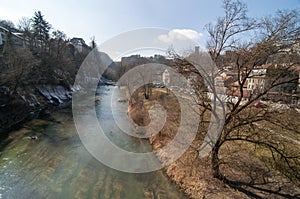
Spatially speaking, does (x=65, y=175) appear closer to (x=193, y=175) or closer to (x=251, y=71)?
(x=193, y=175)

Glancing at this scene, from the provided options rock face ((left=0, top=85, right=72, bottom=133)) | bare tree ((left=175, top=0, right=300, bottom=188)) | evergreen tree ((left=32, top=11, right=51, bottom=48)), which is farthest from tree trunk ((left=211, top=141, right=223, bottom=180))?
evergreen tree ((left=32, top=11, right=51, bottom=48))

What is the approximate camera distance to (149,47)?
45.0 ft

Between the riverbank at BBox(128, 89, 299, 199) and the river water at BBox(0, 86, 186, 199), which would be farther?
the river water at BBox(0, 86, 186, 199)

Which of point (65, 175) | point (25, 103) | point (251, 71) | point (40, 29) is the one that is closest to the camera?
point (251, 71)

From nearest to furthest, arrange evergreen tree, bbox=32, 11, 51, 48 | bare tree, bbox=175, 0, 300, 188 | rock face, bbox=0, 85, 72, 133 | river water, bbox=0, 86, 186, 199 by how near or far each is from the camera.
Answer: bare tree, bbox=175, 0, 300, 188, river water, bbox=0, 86, 186, 199, rock face, bbox=0, 85, 72, 133, evergreen tree, bbox=32, 11, 51, 48

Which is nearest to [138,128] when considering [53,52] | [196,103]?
[196,103]

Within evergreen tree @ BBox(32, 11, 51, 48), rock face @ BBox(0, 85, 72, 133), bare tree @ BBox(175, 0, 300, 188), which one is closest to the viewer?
bare tree @ BBox(175, 0, 300, 188)

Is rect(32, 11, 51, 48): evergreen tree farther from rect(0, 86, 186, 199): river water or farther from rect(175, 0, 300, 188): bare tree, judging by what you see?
rect(175, 0, 300, 188): bare tree

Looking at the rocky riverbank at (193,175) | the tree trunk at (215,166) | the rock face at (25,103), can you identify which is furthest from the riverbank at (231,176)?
the rock face at (25,103)

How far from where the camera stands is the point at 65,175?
367 inches

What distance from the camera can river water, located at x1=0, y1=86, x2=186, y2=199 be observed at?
26.3 ft

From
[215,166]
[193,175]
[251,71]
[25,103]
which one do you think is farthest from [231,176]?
[25,103]

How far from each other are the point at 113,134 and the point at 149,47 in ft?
24.7

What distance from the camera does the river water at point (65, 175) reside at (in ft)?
26.3
